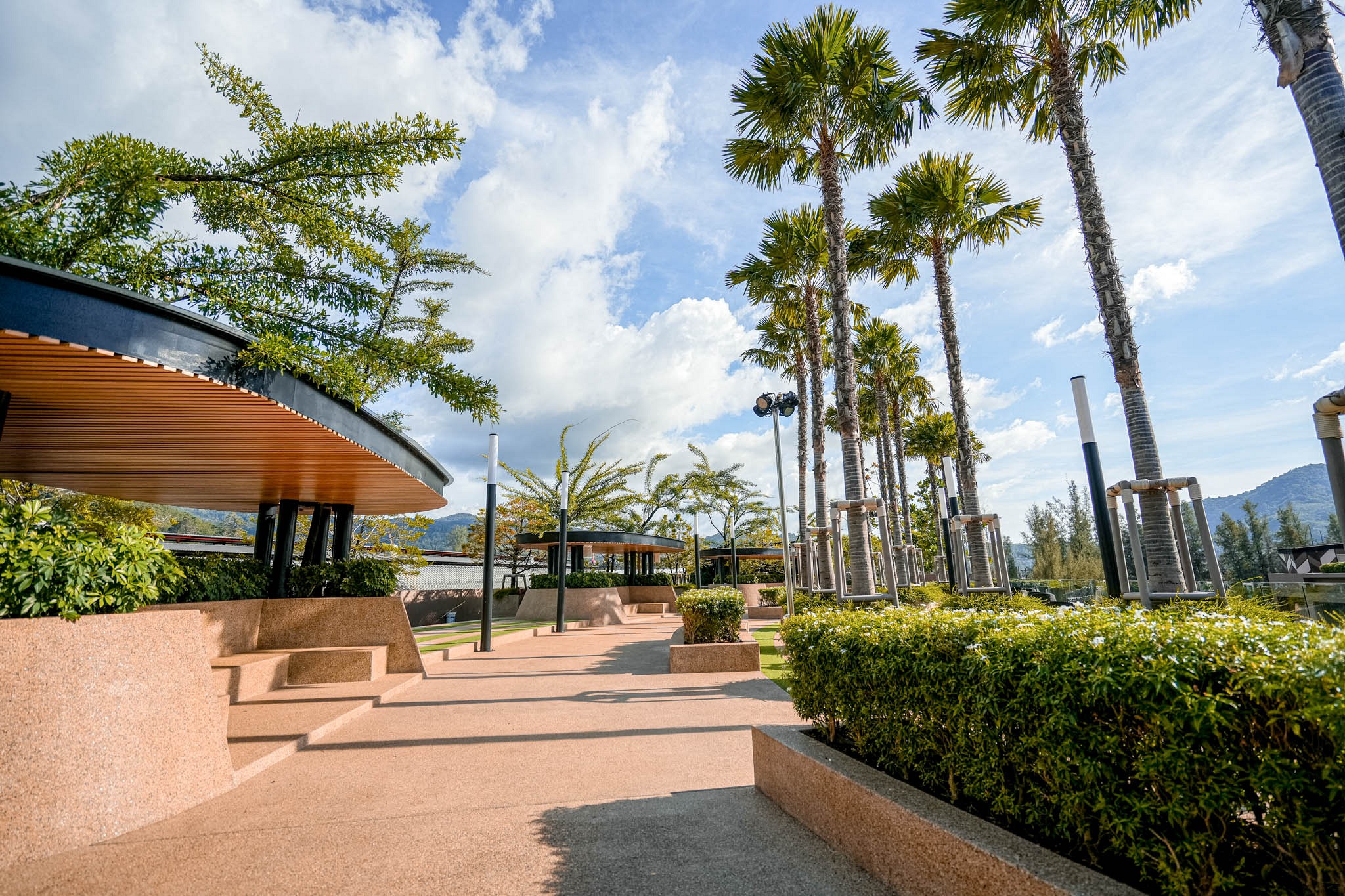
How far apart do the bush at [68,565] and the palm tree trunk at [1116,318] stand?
10.0m

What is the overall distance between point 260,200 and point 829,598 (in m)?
13.2

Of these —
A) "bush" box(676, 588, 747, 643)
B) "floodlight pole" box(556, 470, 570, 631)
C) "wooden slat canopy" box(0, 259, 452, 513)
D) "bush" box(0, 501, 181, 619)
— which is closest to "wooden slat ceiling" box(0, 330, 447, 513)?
"wooden slat canopy" box(0, 259, 452, 513)

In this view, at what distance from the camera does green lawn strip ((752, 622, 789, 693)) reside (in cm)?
853

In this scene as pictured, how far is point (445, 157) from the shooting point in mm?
5906

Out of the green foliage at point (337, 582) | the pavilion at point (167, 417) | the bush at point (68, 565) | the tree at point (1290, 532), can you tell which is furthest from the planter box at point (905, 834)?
the tree at point (1290, 532)

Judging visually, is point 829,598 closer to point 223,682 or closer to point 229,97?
point 223,682

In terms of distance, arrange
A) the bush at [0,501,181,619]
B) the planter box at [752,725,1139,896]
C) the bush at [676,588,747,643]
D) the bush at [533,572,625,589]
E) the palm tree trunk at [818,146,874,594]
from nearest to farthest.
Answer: the planter box at [752,725,1139,896]
the bush at [0,501,181,619]
the bush at [676,588,747,643]
the palm tree trunk at [818,146,874,594]
the bush at [533,572,625,589]

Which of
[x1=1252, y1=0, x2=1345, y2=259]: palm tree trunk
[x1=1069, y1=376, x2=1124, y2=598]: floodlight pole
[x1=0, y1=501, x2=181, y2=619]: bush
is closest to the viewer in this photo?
[x1=0, y1=501, x2=181, y2=619]: bush

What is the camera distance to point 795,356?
821 inches

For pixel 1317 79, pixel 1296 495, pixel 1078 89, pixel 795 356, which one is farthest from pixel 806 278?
pixel 1296 495

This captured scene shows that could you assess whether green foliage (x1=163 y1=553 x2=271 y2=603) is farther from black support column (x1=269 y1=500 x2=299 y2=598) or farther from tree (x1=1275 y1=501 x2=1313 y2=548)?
tree (x1=1275 y1=501 x2=1313 y2=548)

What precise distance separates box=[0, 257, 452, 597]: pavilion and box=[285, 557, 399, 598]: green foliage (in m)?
0.26

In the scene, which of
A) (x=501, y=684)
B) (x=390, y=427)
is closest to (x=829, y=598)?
(x=501, y=684)

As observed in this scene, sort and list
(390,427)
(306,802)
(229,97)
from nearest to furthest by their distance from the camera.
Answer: (306,802) < (229,97) < (390,427)
